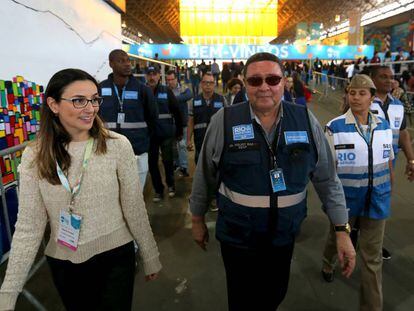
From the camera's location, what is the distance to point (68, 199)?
159cm

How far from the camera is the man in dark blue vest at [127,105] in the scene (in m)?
3.42

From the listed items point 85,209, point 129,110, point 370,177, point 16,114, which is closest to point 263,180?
point 85,209

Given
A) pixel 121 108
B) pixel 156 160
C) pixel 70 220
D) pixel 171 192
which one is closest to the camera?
pixel 70 220

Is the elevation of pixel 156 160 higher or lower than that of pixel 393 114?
lower

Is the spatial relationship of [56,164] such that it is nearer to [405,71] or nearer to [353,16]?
[405,71]

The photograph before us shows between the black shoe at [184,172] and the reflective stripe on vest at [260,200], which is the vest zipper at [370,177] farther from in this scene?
the black shoe at [184,172]

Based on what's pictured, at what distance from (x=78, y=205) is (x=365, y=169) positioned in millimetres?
1982

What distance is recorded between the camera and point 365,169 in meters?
2.47

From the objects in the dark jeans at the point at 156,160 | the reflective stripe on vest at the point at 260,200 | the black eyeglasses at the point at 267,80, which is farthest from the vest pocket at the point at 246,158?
the dark jeans at the point at 156,160

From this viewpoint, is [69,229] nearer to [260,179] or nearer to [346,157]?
[260,179]

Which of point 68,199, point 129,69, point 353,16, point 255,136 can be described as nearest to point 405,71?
point 129,69

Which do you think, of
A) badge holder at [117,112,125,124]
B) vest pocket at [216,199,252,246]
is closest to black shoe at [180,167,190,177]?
badge holder at [117,112,125,124]

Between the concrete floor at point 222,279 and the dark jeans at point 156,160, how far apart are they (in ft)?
2.64

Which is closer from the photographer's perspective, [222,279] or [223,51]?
A: [222,279]
